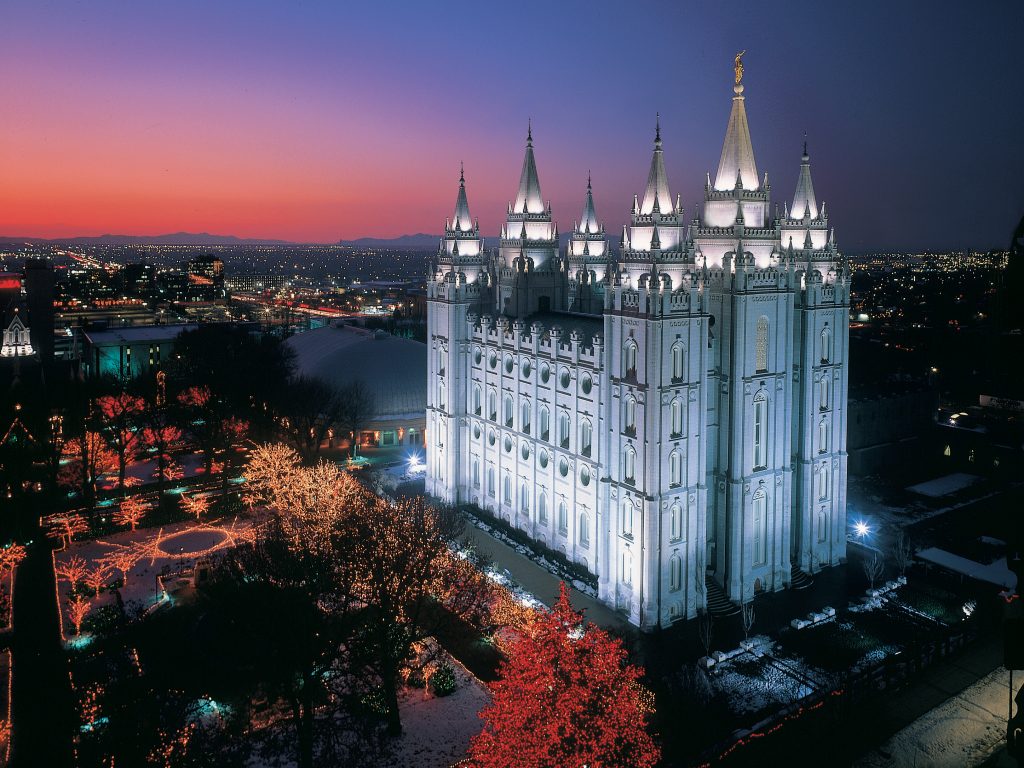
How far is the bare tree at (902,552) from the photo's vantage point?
153 ft

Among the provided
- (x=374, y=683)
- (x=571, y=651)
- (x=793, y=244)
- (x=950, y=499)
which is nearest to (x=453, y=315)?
(x=793, y=244)

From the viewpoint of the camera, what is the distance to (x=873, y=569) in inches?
1746

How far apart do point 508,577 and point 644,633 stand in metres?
8.83

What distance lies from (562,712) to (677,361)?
2006cm

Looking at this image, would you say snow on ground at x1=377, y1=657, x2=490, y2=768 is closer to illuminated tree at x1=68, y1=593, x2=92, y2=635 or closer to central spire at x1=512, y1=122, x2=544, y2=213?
illuminated tree at x1=68, y1=593, x2=92, y2=635

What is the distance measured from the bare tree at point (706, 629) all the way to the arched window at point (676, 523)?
4432 millimetres

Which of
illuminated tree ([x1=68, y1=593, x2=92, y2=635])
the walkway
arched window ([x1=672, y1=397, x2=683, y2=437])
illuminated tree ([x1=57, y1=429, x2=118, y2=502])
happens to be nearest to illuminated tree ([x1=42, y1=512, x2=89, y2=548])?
illuminated tree ([x1=57, y1=429, x2=118, y2=502])

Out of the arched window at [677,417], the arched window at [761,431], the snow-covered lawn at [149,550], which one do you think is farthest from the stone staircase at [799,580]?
the snow-covered lawn at [149,550]

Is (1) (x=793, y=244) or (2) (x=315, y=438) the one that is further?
(2) (x=315, y=438)

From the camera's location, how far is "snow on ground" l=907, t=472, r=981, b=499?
60219 mm

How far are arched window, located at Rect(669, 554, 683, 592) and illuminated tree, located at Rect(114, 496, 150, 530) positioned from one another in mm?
34949

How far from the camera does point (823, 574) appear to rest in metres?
47.4

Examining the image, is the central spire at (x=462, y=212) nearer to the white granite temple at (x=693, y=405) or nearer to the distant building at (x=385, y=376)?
the white granite temple at (x=693, y=405)

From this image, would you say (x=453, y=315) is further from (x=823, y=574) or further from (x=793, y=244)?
(x=823, y=574)
